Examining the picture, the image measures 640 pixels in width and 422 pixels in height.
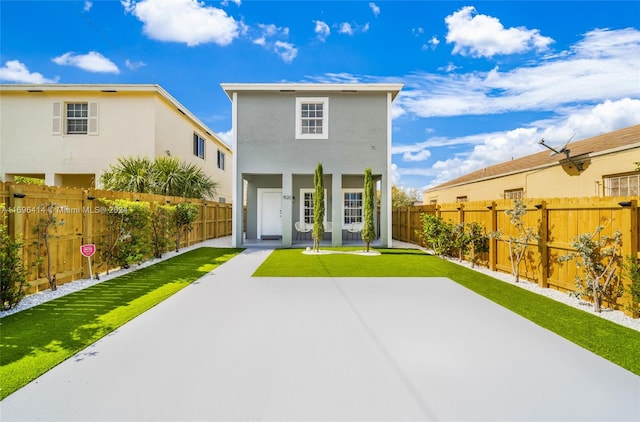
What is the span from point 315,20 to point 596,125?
12.3 meters

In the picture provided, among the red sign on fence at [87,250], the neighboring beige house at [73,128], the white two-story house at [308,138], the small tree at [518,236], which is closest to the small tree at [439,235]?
the white two-story house at [308,138]

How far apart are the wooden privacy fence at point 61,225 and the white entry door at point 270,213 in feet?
24.2

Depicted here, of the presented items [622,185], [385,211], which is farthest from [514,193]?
[385,211]

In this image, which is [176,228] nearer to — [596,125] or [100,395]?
[100,395]

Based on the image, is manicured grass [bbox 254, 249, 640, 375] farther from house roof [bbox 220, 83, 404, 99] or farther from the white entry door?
house roof [bbox 220, 83, 404, 99]

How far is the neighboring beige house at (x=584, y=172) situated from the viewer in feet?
29.7

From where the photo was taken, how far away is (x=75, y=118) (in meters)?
14.8

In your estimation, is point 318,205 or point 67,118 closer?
point 318,205

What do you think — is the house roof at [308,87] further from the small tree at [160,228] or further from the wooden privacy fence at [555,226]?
the wooden privacy fence at [555,226]

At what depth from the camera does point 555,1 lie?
380 inches

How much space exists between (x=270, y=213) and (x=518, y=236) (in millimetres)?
11436

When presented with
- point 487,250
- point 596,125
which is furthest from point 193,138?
point 596,125

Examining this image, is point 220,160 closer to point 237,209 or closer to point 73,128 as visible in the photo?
point 73,128

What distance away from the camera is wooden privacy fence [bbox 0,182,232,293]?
17.5ft
